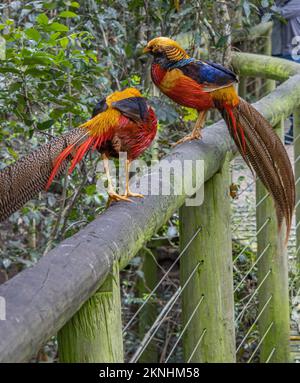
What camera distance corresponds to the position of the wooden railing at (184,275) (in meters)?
1.05

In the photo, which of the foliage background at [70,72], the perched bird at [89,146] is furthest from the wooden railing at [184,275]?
the foliage background at [70,72]

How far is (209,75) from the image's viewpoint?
103 inches

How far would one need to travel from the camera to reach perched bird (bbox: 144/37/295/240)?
→ 254 cm

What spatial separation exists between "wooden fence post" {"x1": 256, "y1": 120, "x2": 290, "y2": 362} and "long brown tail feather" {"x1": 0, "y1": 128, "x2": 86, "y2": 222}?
1.35 meters

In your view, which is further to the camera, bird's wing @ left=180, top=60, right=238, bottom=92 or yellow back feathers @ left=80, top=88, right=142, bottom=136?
bird's wing @ left=180, top=60, right=238, bottom=92

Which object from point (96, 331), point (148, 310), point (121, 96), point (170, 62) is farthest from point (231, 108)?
point (148, 310)

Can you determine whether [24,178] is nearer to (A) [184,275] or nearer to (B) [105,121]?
(B) [105,121]

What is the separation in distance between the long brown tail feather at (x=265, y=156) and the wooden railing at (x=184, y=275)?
0.18ft

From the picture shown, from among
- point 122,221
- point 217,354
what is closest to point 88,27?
point 217,354

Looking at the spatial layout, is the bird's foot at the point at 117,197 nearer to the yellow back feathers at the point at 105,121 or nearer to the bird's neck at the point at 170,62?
the yellow back feathers at the point at 105,121

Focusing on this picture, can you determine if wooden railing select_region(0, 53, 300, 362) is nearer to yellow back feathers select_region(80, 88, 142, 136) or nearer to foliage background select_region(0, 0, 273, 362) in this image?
yellow back feathers select_region(80, 88, 142, 136)

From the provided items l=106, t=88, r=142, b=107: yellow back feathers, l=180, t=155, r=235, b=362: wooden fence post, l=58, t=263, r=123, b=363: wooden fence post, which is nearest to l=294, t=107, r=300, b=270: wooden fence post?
l=180, t=155, r=235, b=362: wooden fence post

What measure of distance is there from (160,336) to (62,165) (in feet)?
14.5
